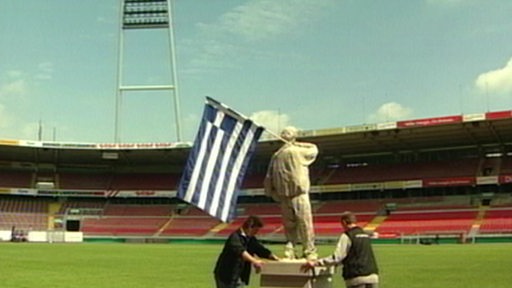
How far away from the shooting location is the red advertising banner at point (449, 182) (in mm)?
59875

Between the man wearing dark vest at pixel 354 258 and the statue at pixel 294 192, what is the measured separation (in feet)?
2.21

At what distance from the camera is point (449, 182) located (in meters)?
60.6

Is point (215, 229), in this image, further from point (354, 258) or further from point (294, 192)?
point (354, 258)

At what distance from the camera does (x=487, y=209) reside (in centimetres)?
5819

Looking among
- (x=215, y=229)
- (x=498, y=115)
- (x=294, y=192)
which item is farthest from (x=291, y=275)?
(x=215, y=229)

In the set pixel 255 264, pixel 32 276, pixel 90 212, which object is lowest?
pixel 90 212

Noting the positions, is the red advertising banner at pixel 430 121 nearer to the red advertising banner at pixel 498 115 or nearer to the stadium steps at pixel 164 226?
the red advertising banner at pixel 498 115

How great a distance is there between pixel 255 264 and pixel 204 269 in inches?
645

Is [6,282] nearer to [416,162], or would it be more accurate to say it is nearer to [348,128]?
[348,128]

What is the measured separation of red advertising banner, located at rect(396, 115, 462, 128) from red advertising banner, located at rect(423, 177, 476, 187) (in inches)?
311

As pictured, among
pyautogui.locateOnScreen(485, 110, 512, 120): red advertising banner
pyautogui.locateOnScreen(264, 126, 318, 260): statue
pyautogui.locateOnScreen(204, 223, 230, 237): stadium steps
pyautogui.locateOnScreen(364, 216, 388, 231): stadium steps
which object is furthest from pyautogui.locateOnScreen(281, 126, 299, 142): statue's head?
pyautogui.locateOnScreen(204, 223, 230, 237): stadium steps

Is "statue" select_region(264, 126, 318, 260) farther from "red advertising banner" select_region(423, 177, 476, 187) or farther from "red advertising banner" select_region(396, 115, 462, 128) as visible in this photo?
"red advertising banner" select_region(423, 177, 476, 187)

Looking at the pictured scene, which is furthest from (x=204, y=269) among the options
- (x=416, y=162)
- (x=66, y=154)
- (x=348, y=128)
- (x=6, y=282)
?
(x=66, y=154)

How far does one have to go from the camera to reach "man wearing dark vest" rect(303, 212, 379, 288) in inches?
322
